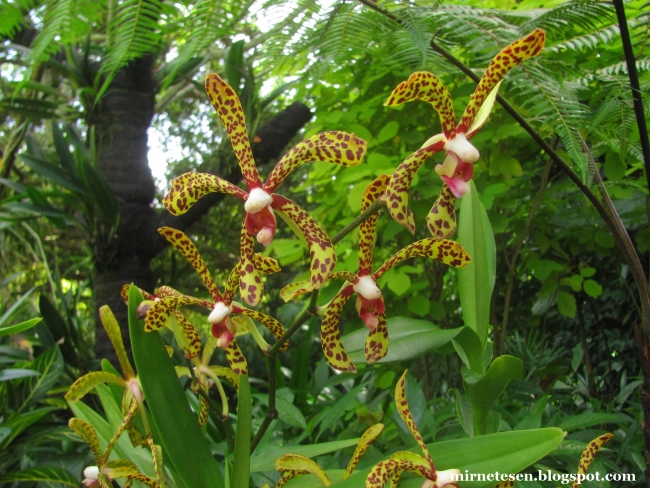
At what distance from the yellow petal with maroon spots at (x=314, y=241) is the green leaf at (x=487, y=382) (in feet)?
0.58

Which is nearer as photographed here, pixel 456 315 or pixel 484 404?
pixel 484 404

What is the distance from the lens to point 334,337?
1.58 ft

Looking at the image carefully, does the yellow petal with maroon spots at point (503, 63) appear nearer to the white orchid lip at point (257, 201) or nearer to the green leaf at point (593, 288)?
the white orchid lip at point (257, 201)

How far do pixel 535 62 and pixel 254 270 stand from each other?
0.54 m

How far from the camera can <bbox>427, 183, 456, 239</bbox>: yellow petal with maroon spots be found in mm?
443

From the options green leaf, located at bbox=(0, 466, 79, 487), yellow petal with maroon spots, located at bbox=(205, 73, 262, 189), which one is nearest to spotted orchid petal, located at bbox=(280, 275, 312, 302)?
yellow petal with maroon spots, located at bbox=(205, 73, 262, 189)

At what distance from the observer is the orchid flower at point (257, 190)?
1.38ft

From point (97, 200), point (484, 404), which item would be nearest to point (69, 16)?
point (97, 200)

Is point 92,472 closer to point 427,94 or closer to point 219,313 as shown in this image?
point 219,313

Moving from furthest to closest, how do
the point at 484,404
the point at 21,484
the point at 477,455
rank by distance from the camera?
the point at 21,484 → the point at 484,404 → the point at 477,455

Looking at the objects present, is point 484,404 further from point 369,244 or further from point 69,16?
point 69,16

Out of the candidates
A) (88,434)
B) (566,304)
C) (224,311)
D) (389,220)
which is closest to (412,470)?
(224,311)

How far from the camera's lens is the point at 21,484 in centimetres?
112

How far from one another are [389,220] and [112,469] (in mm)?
716
